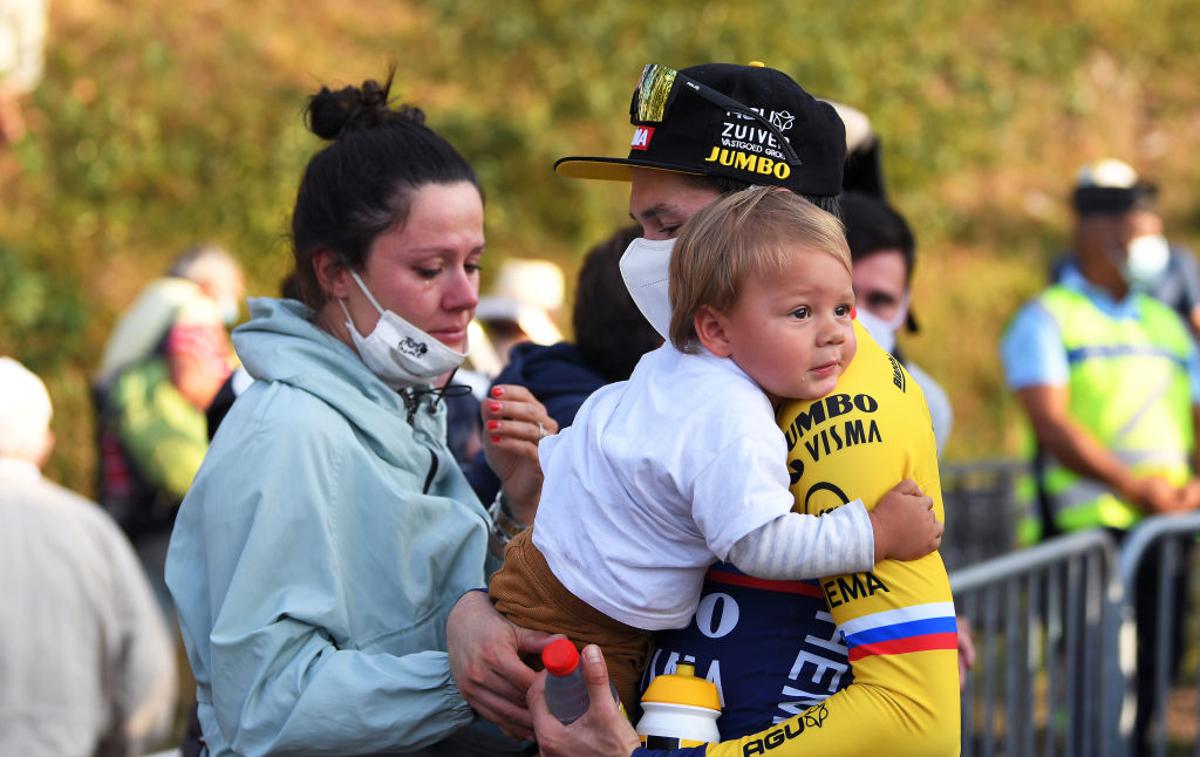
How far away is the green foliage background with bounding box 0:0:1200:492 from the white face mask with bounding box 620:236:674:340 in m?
7.97

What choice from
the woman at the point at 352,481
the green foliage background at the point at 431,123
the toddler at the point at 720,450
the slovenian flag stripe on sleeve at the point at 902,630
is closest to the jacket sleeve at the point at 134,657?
the woman at the point at 352,481

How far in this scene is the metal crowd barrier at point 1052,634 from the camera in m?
5.12

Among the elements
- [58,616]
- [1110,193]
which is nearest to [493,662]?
[58,616]

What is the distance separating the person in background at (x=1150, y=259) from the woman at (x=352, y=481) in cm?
427

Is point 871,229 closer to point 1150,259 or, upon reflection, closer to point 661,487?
point 661,487

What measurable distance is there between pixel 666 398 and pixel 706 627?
35 centimetres

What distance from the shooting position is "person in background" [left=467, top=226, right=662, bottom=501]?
3.29 meters

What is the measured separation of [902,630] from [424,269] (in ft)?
3.88

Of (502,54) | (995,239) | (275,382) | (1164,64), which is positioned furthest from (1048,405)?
(1164,64)

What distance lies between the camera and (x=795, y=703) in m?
2.17

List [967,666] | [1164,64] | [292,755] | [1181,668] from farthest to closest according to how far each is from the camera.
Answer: [1164,64] < [1181,668] < [967,666] < [292,755]

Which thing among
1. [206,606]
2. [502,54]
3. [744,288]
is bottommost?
[206,606]

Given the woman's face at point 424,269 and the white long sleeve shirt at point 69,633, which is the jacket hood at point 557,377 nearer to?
the woman's face at point 424,269

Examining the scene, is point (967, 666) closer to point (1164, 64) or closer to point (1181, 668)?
point (1181, 668)
